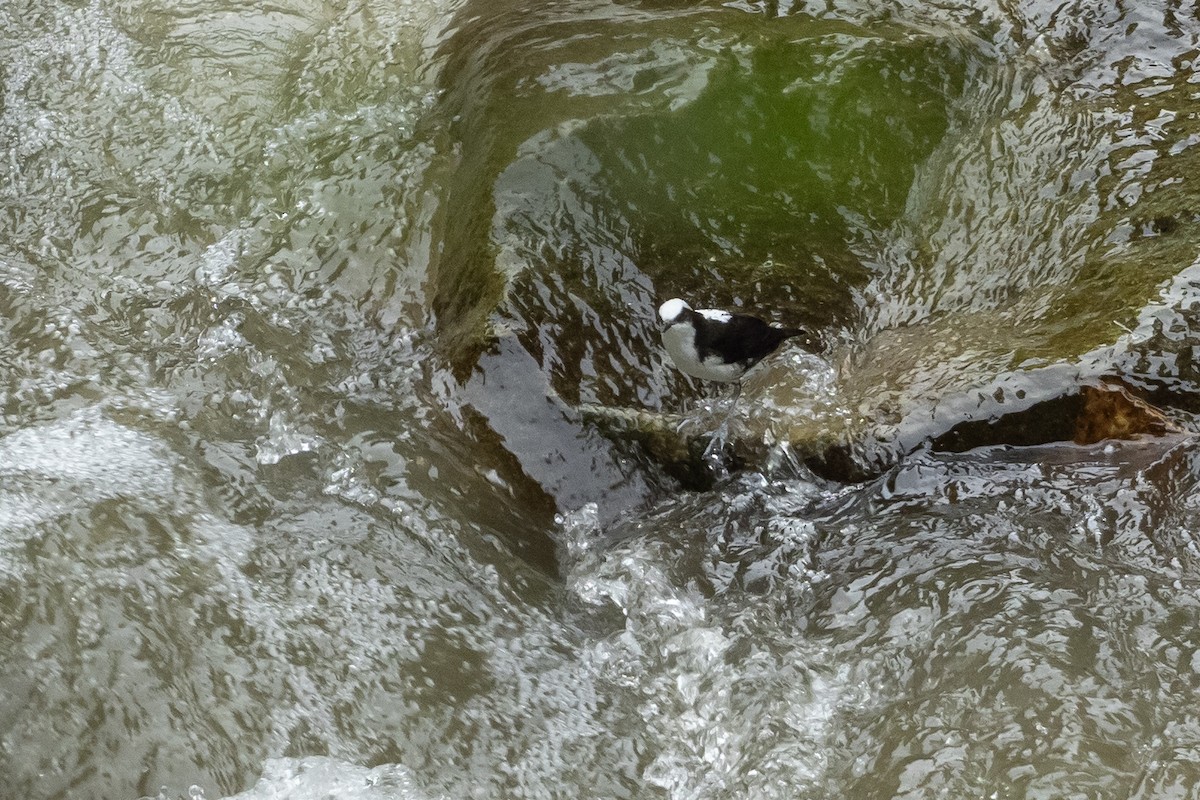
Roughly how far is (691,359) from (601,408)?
35 centimetres

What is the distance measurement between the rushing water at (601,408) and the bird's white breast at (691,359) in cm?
19

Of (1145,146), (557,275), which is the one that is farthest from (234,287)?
(1145,146)

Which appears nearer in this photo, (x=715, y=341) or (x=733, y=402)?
(x=715, y=341)

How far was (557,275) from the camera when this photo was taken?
141 inches

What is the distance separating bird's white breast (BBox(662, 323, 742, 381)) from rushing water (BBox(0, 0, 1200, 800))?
187 millimetres

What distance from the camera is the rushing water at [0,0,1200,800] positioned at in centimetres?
255

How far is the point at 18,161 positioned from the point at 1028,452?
4330mm

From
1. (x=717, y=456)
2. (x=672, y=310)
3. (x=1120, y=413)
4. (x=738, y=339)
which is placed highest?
(x=672, y=310)

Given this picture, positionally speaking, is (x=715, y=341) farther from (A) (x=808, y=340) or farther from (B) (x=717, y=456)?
(A) (x=808, y=340)

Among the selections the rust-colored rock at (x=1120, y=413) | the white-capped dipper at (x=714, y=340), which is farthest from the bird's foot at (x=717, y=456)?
the rust-colored rock at (x=1120, y=413)

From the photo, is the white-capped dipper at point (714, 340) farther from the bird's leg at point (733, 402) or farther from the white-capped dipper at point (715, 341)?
the bird's leg at point (733, 402)

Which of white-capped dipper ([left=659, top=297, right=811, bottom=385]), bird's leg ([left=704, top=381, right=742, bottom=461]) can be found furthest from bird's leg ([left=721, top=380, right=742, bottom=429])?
white-capped dipper ([left=659, top=297, right=811, bottom=385])

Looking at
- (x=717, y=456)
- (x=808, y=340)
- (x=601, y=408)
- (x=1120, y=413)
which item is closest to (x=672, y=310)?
(x=601, y=408)

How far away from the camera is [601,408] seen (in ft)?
11.0
